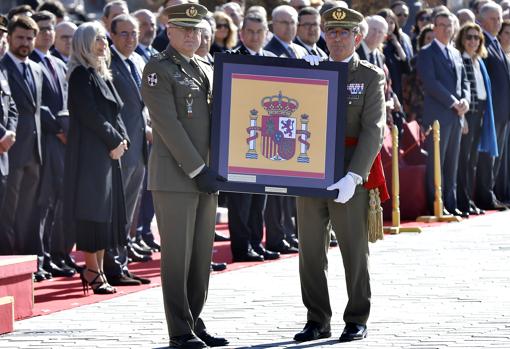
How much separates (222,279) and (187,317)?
11.5 feet

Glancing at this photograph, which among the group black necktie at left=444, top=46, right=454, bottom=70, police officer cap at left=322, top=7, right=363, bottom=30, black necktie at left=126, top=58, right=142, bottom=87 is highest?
police officer cap at left=322, top=7, right=363, bottom=30

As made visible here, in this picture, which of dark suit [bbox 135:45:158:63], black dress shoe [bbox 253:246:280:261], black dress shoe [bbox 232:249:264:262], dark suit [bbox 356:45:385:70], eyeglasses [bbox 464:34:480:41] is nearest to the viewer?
black dress shoe [bbox 232:249:264:262]

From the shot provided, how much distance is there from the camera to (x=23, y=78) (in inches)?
535

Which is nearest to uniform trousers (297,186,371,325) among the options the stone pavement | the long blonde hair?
the stone pavement

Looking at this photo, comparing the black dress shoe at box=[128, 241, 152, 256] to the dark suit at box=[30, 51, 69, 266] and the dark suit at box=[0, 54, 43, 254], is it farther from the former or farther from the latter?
the dark suit at box=[0, 54, 43, 254]

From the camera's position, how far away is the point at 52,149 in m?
14.2

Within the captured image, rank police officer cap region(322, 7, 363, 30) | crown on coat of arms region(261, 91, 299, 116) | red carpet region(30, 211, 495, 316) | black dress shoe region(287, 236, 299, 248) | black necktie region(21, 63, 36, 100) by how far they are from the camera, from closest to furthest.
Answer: crown on coat of arms region(261, 91, 299, 116)
police officer cap region(322, 7, 363, 30)
red carpet region(30, 211, 495, 316)
black necktie region(21, 63, 36, 100)
black dress shoe region(287, 236, 299, 248)

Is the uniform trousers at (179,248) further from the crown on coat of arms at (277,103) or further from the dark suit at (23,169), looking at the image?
the dark suit at (23,169)

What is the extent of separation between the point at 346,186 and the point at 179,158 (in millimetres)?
1037

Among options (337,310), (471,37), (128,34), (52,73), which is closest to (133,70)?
(128,34)

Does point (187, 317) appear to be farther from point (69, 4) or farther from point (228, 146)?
point (69, 4)

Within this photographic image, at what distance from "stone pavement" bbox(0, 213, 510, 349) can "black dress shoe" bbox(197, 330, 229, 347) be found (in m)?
0.12

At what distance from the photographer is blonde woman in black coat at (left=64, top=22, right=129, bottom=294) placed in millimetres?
12703

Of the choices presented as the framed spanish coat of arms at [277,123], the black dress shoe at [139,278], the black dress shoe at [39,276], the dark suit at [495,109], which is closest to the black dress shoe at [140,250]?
the black dress shoe at [39,276]
